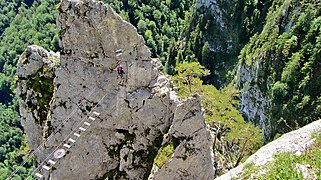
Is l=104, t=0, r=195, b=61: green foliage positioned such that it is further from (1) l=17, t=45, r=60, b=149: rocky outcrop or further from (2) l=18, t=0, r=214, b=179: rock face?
(2) l=18, t=0, r=214, b=179: rock face

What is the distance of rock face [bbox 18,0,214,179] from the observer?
22.2 m

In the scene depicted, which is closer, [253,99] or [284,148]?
[284,148]

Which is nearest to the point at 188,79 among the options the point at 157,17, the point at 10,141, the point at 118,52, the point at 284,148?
the point at 118,52

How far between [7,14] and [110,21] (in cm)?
15257

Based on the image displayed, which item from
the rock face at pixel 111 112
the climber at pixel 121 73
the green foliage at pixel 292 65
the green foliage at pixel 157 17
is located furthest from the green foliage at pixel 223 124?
the green foliage at pixel 157 17

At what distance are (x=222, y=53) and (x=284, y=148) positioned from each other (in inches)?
3154

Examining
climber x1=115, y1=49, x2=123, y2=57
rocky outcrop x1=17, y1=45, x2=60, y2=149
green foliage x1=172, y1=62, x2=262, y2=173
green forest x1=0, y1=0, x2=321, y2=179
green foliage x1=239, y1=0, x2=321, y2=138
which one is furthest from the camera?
green foliage x1=239, y1=0, x2=321, y2=138

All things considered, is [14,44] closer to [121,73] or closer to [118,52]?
[118,52]

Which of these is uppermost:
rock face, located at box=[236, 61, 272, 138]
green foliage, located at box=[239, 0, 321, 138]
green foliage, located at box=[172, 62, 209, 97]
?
green foliage, located at box=[172, 62, 209, 97]

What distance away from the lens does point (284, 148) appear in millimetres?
12508

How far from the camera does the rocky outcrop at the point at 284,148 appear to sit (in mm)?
12320

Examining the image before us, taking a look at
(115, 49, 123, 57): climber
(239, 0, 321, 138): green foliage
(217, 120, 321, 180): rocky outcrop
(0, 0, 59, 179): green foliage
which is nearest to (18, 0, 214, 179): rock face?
(115, 49, 123, 57): climber

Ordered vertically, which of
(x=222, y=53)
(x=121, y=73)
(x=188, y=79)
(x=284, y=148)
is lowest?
(x=222, y=53)

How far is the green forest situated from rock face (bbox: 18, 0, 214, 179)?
6073 mm
